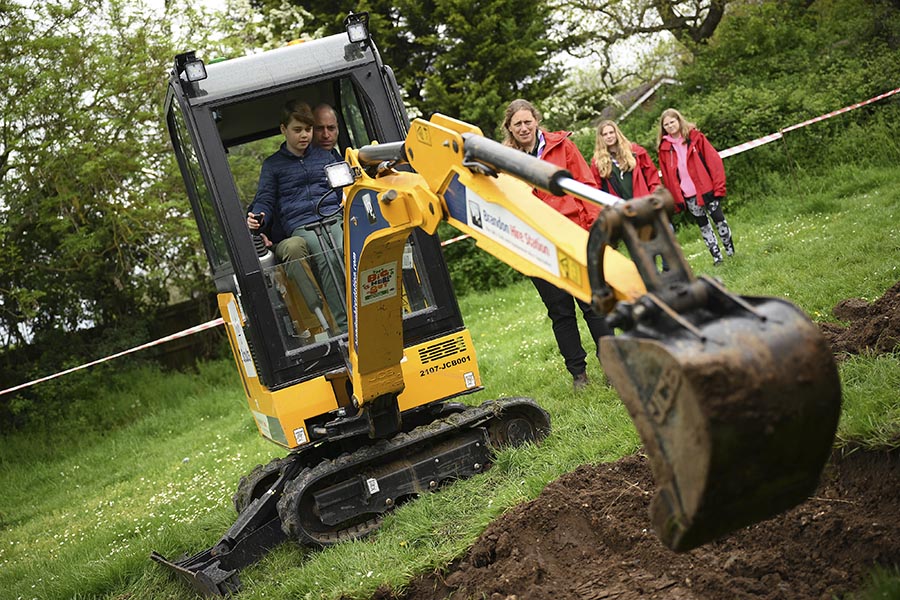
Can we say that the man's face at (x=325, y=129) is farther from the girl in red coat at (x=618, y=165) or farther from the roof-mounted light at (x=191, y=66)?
the girl in red coat at (x=618, y=165)

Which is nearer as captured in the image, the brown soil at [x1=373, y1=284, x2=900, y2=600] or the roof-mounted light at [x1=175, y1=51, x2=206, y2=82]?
the brown soil at [x1=373, y1=284, x2=900, y2=600]

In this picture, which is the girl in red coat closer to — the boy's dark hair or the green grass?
the green grass

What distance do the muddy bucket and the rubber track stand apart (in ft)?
10.2

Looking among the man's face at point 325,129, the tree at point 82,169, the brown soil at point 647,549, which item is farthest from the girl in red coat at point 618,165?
the tree at point 82,169

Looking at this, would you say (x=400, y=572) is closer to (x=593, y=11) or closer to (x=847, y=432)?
(x=847, y=432)

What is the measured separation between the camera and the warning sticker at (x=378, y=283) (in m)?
4.80

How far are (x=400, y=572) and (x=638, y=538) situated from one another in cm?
121

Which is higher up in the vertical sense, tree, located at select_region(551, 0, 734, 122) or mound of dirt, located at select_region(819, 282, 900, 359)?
tree, located at select_region(551, 0, 734, 122)

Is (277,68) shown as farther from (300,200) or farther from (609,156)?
(609,156)

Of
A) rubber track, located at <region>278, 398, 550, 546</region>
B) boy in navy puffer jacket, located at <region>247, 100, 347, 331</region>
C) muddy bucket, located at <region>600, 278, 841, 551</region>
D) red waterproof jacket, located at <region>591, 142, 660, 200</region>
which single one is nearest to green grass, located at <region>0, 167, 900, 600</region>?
rubber track, located at <region>278, 398, 550, 546</region>

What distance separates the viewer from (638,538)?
4.04 meters

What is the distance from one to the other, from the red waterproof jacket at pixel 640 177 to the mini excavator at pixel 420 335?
3.65m

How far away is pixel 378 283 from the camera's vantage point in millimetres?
4879

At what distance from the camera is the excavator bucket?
249 centimetres
